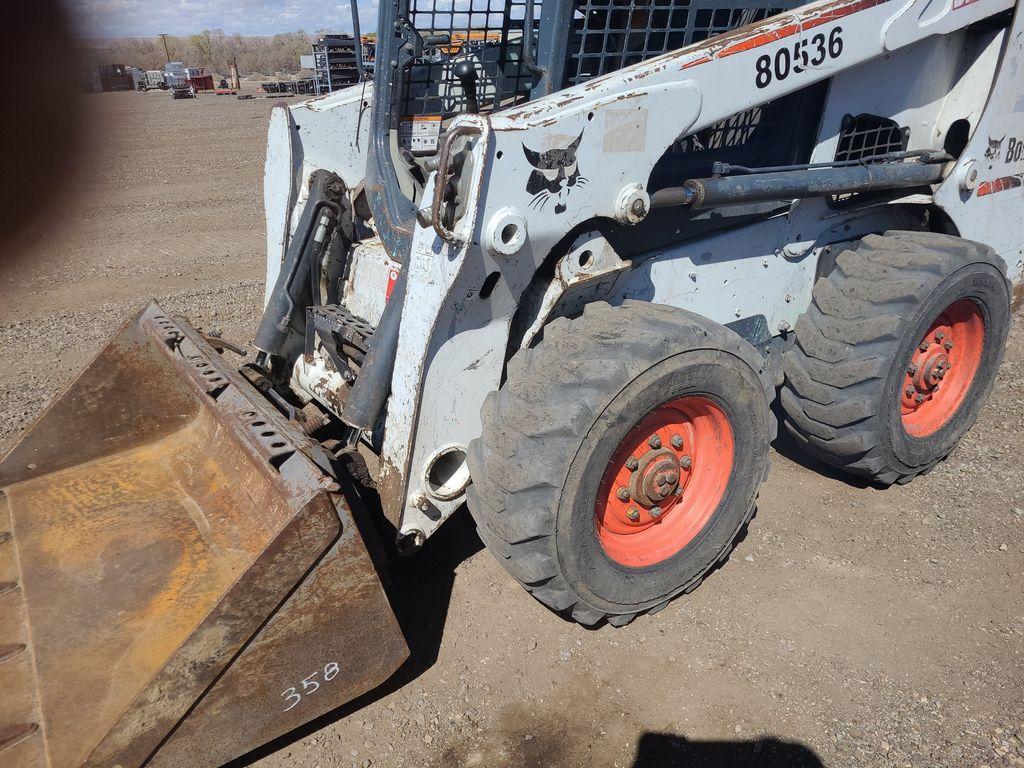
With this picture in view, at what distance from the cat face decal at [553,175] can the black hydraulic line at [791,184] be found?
1.09 feet

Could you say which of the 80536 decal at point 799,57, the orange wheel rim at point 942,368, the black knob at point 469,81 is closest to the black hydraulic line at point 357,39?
the black knob at point 469,81

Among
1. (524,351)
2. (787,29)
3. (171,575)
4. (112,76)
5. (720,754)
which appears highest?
(787,29)

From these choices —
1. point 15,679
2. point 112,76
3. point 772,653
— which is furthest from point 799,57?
point 15,679

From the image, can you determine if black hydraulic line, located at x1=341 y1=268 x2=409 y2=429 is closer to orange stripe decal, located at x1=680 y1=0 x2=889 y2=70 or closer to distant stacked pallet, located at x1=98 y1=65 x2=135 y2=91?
orange stripe decal, located at x1=680 y1=0 x2=889 y2=70

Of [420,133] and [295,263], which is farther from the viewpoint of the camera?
[295,263]

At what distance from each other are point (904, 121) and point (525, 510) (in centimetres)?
251

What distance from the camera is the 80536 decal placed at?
2.63 m

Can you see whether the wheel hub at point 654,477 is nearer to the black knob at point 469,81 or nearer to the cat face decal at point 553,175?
the cat face decal at point 553,175

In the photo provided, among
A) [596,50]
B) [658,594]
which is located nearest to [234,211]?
[596,50]

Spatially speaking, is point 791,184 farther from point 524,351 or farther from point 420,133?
point 420,133

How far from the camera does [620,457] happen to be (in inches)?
102

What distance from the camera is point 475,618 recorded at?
113 inches

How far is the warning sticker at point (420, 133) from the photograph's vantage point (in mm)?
3195

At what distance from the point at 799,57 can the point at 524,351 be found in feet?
4.68
